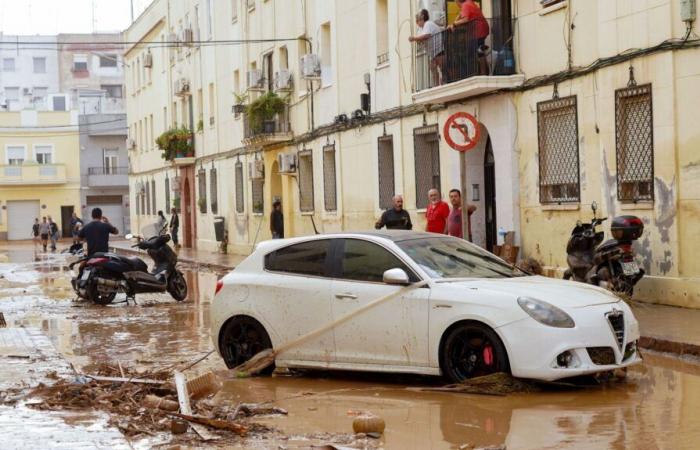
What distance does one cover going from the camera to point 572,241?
16891 millimetres

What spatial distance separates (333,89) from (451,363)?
66.5 ft

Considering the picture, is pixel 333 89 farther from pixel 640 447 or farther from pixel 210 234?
pixel 640 447

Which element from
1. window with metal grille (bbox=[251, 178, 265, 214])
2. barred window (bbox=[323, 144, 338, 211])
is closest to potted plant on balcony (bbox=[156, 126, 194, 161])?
window with metal grille (bbox=[251, 178, 265, 214])

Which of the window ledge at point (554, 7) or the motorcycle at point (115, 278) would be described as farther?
the motorcycle at point (115, 278)

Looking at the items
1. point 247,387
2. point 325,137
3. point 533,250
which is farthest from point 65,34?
point 247,387

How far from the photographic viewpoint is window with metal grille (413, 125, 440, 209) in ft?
78.7

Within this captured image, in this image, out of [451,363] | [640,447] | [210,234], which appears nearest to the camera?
[640,447]

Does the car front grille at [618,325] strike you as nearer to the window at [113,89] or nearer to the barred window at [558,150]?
the barred window at [558,150]

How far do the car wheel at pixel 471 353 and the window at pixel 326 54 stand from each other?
21.0m

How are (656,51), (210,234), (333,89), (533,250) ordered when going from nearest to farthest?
(656,51) → (533,250) → (333,89) → (210,234)

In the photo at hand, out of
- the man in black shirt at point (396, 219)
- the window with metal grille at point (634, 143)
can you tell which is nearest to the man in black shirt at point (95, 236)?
the man in black shirt at point (396, 219)

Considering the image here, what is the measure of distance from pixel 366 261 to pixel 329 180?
19857mm

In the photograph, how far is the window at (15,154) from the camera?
267 feet

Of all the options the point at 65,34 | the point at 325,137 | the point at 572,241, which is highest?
the point at 65,34
